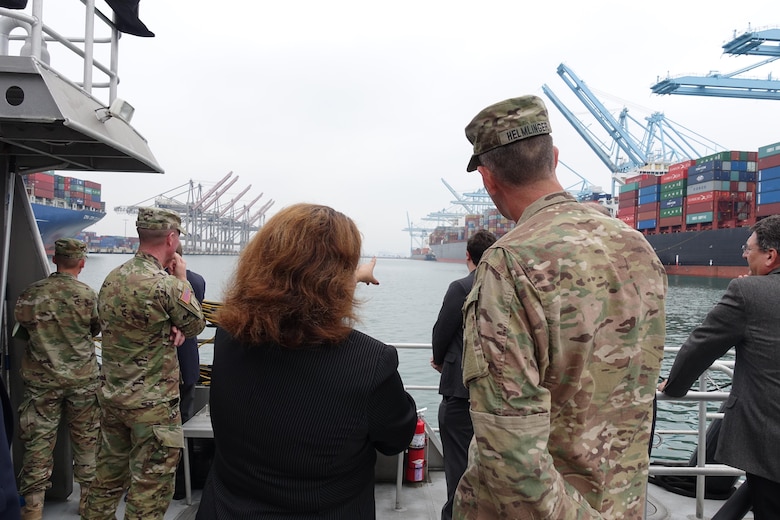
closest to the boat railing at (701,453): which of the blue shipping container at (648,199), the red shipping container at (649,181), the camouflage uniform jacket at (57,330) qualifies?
the camouflage uniform jacket at (57,330)

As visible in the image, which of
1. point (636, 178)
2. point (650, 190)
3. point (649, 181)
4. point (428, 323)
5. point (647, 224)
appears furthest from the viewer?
point (636, 178)

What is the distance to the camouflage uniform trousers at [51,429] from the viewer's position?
297 centimetres

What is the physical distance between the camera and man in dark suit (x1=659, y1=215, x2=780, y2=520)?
1949mm

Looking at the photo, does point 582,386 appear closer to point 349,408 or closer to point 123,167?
point 349,408

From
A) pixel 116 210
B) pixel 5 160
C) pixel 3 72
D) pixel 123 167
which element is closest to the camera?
pixel 3 72

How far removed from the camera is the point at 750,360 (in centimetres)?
201

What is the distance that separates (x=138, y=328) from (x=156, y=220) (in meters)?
0.58

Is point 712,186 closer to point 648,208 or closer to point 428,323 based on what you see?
point 648,208

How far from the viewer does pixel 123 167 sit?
11.0 ft

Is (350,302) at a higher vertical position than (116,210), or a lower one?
lower

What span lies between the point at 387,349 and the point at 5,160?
110 inches

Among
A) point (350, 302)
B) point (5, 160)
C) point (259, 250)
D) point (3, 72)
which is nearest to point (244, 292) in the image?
point (259, 250)

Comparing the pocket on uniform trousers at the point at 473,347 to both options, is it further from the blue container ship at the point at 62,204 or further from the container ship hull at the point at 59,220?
Result: the container ship hull at the point at 59,220

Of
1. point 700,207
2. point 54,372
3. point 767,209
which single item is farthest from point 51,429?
point 700,207
